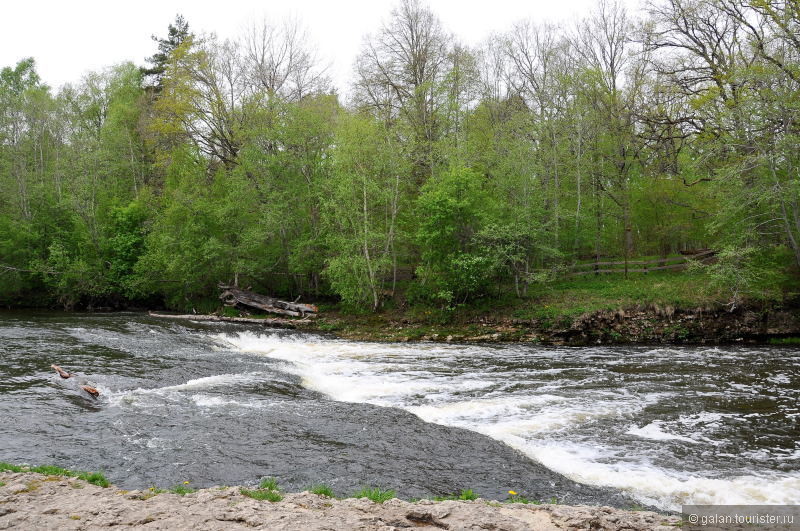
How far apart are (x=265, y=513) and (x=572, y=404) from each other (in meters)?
8.37

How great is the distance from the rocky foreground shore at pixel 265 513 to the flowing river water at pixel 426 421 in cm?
135

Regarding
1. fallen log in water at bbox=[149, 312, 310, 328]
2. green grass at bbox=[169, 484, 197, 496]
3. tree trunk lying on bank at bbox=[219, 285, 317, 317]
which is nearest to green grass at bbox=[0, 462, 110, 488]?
green grass at bbox=[169, 484, 197, 496]

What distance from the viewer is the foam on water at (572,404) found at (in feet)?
25.8

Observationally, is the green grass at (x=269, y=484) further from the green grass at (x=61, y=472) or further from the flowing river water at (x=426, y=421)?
the green grass at (x=61, y=472)

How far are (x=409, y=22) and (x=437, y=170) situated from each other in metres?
12.0

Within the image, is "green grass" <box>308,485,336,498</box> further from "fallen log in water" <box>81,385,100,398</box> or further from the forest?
the forest

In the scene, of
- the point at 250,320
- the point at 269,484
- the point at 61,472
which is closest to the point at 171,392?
the point at 61,472

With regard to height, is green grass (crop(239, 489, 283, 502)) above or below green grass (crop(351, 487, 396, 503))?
above

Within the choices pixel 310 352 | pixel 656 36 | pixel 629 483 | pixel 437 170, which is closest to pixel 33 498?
pixel 629 483

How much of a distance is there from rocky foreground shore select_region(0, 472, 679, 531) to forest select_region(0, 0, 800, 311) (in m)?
18.5

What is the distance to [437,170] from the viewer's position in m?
28.2

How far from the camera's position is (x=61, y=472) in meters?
7.40

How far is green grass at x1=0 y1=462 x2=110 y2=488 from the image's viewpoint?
7.10 m

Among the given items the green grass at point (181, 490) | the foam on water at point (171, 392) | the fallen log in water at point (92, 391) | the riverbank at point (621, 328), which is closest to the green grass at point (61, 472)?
the green grass at point (181, 490)
